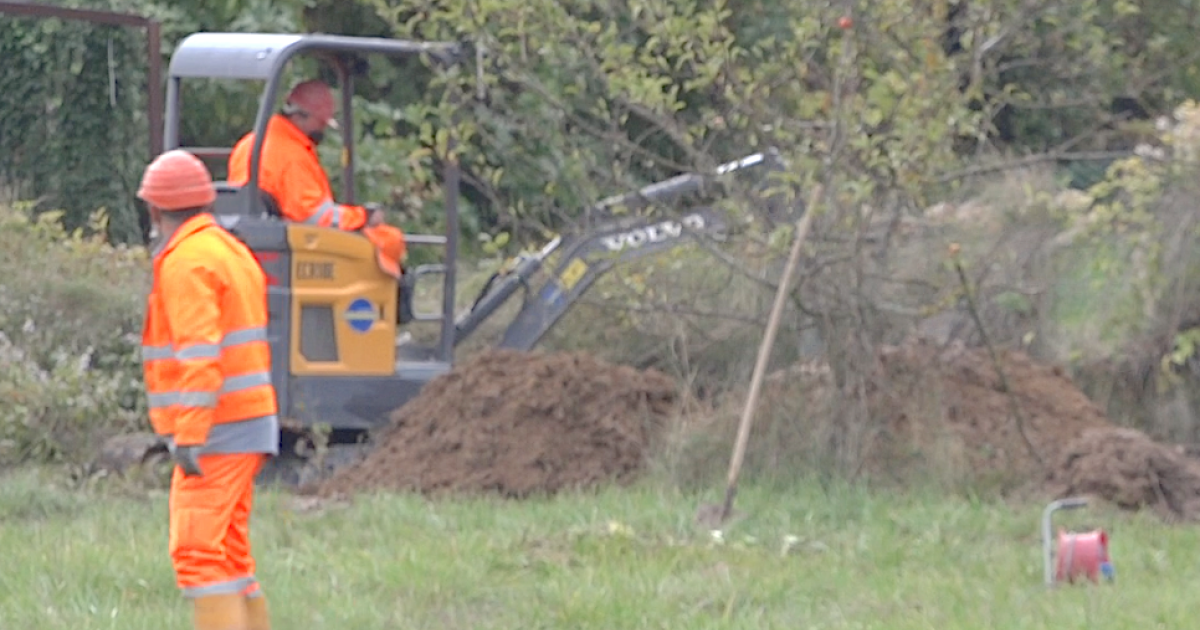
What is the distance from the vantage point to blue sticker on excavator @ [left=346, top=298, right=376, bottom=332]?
10.7m

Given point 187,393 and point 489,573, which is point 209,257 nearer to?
point 187,393

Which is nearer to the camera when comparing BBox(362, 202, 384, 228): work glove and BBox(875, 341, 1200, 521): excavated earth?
BBox(875, 341, 1200, 521): excavated earth

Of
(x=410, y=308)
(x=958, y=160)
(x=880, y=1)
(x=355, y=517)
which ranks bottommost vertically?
(x=355, y=517)

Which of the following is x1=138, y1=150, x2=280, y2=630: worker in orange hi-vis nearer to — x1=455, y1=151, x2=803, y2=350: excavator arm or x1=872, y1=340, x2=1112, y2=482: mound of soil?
x1=455, y1=151, x2=803, y2=350: excavator arm

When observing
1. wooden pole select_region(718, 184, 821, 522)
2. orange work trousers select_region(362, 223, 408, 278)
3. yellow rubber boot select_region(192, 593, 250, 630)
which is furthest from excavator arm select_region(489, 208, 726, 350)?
yellow rubber boot select_region(192, 593, 250, 630)

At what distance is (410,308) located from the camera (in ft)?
36.0

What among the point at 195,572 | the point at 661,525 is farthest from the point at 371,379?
the point at 195,572

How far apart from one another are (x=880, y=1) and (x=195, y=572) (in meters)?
4.66

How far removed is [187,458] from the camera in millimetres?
6305

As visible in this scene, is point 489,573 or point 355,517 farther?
point 355,517

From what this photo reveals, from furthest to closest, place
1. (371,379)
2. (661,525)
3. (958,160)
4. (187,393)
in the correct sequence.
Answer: (371,379) → (958,160) → (661,525) → (187,393)

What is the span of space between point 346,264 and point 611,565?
10.1ft

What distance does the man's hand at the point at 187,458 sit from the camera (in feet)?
20.7

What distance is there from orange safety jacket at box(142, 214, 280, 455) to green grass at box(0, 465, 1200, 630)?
114cm
